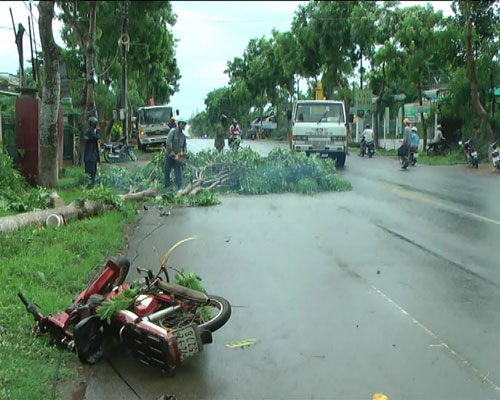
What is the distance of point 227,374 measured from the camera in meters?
Result: 4.44

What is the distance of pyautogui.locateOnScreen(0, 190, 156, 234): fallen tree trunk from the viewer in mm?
8391

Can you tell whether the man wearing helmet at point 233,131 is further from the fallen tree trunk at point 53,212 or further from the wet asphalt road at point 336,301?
the fallen tree trunk at point 53,212

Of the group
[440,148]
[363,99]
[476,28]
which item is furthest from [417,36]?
[363,99]

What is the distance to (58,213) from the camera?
949cm

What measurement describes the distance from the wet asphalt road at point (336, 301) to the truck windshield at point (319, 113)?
9.96 m

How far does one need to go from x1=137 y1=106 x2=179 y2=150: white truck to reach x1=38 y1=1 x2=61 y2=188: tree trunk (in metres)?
16.2

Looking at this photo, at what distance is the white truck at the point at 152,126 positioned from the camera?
1140 inches

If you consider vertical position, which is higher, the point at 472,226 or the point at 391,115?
the point at 391,115

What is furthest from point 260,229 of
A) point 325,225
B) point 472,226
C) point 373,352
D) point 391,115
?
point 391,115

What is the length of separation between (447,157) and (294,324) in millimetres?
23920

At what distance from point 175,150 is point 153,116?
16.6 meters

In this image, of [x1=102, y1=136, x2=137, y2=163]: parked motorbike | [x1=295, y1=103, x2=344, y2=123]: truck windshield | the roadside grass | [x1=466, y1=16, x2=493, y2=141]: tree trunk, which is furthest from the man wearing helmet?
the roadside grass

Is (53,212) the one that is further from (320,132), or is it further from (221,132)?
(320,132)

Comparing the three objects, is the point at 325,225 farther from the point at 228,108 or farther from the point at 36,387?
the point at 228,108
